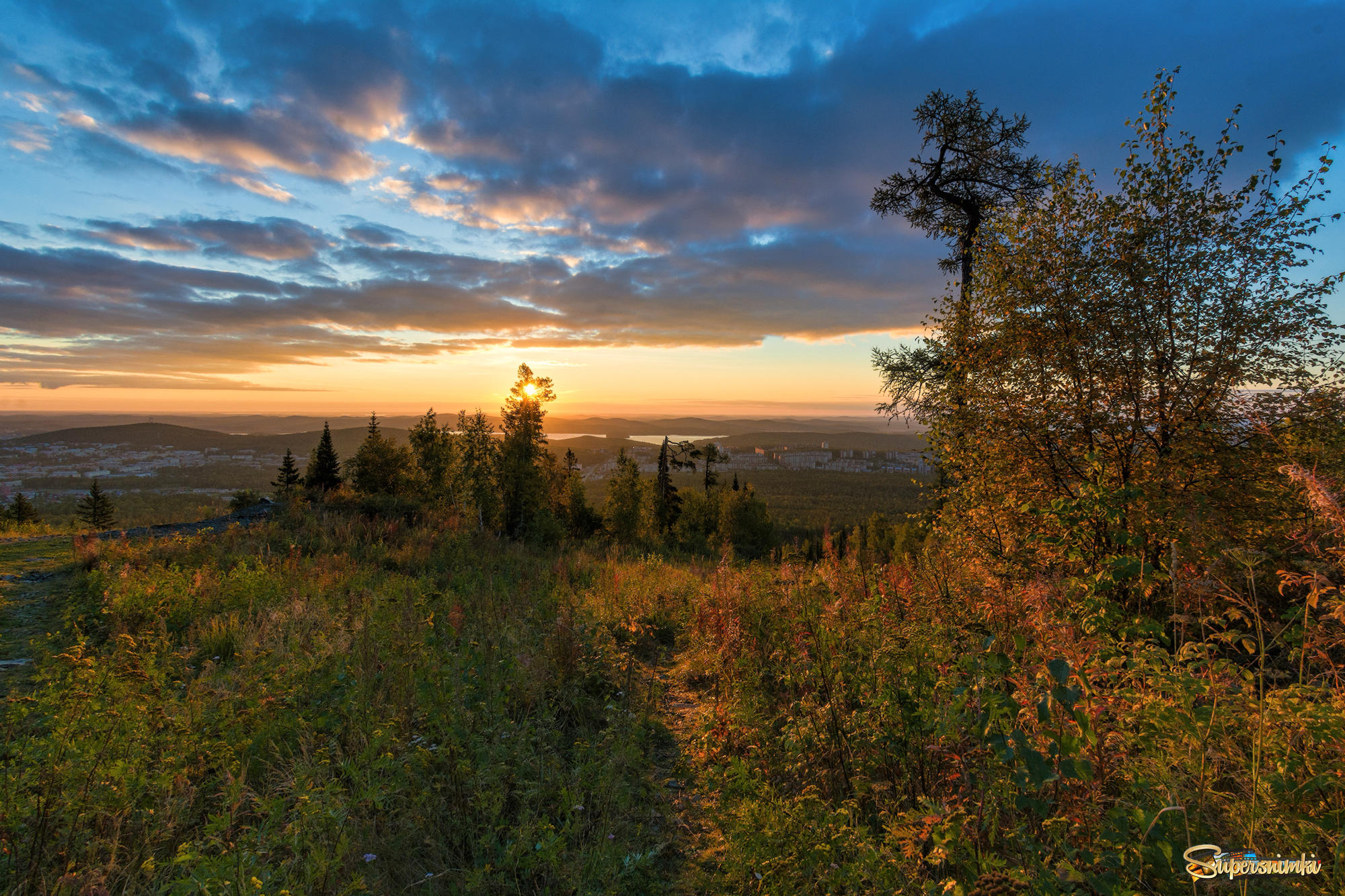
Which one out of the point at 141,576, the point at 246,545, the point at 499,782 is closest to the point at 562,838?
the point at 499,782

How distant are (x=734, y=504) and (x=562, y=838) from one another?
196ft

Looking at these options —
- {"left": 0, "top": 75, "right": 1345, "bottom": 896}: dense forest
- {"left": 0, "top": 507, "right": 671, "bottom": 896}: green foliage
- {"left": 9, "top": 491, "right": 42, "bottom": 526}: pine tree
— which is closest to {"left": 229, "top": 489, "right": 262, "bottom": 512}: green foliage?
{"left": 0, "top": 75, "right": 1345, "bottom": 896}: dense forest

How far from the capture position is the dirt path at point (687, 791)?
3.38 m

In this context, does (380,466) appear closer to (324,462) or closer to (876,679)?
(324,462)

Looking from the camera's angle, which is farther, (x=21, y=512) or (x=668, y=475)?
(x=668, y=475)

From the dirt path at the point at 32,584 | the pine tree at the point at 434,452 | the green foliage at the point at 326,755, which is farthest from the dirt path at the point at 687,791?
the pine tree at the point at 434,452

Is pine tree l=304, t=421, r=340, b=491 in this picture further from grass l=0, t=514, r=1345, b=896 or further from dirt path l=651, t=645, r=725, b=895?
dirt path l=651, t=645, r=725, b=895

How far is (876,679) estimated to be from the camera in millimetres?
4547

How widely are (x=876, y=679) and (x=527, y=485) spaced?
30.2 meters

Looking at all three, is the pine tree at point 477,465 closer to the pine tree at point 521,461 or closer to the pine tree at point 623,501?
the pine tree at point 521,461

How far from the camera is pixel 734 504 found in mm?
62281

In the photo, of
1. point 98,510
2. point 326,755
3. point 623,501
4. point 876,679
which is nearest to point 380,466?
point 623,501

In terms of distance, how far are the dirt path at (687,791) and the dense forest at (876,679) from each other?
42mm

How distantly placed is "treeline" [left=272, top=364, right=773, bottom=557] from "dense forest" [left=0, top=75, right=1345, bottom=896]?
13.2 metres
